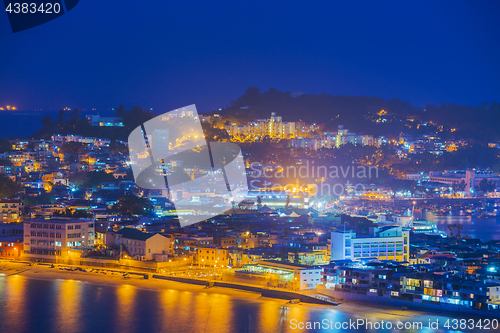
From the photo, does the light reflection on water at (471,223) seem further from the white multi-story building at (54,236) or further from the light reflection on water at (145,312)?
the white multi-story building at (54,236)

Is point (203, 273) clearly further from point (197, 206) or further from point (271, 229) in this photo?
point (197, 206)

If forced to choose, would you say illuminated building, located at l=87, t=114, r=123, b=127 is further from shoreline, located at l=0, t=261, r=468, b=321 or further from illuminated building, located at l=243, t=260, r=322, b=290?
illuminated building, located at l=243, t=260, r=322, b=290

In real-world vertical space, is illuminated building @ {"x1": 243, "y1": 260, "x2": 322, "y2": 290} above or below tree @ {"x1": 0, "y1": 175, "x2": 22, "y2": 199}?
below

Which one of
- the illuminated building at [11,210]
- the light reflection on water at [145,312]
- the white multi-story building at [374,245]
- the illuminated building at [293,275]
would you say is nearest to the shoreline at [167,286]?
the light reflection on water at [145,312]

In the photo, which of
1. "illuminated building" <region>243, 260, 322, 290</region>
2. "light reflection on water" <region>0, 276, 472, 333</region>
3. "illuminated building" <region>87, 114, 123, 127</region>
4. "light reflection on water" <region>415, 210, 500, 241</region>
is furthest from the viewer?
"illuminated building" <region>87, 114, 123, 127</region>

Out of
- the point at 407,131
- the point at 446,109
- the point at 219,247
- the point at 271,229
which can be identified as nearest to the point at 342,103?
the point at 407,131

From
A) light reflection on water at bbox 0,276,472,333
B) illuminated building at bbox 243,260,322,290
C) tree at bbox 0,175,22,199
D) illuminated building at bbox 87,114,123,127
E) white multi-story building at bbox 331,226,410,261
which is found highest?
illuminated building at bbox 87,114,123,127

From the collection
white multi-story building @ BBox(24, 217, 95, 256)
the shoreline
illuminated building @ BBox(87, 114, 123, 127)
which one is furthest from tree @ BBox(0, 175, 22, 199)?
illuminated building @ BBox(87, 114, 123, 127)
